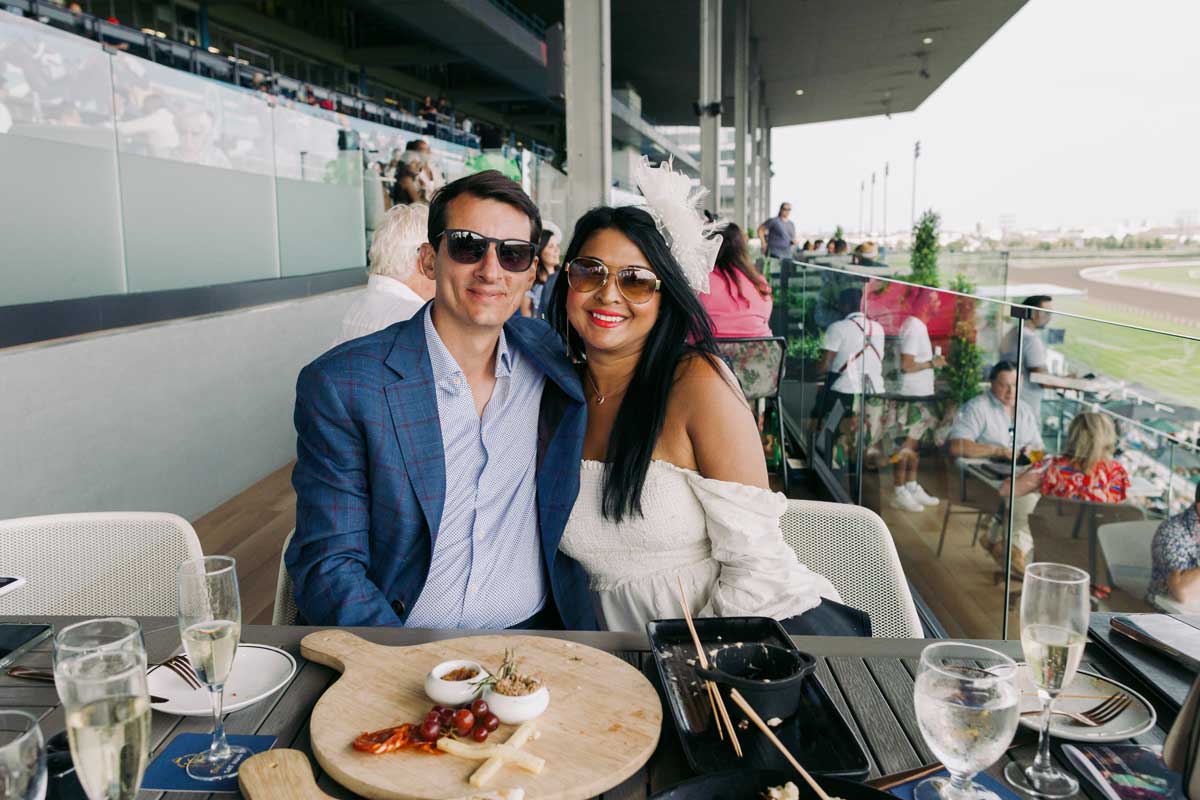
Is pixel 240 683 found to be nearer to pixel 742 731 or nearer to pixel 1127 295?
pixel 742 731

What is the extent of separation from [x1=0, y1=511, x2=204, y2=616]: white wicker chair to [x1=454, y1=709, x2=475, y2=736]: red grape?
3.45 ft

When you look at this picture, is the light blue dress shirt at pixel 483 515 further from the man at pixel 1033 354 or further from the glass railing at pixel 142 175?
the glass railing at pixel 142 175

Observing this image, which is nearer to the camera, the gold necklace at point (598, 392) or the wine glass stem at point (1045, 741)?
the wine glass stem at point (1045, 741)

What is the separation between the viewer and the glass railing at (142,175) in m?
3.57

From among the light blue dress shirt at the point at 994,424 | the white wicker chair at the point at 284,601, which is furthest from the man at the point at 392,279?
the light blue dress shirt at the point at 994,424

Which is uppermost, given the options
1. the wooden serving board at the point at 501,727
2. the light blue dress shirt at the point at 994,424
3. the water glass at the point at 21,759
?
the water glass at the point at 21,759

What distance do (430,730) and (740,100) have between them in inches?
562

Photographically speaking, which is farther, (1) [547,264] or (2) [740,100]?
(2) [740,100]

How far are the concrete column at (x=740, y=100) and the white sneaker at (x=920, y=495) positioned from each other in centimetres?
967

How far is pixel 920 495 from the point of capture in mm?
3400

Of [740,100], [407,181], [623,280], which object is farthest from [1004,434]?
[740,100]

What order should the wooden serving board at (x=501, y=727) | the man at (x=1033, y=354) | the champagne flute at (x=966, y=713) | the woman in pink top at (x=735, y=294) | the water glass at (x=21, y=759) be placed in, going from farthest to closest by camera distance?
the woman in pink top at (x=735, y=294), the man at (x=1033, y=354), the wooden serving board at (x=501, y=727), the champagne flute at (x=966, y=713), the water glass at (x=21, y=759)

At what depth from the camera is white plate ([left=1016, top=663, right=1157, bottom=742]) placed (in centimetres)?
108

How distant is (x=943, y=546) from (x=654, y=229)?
74.4 inches
